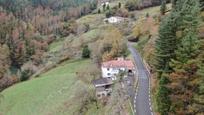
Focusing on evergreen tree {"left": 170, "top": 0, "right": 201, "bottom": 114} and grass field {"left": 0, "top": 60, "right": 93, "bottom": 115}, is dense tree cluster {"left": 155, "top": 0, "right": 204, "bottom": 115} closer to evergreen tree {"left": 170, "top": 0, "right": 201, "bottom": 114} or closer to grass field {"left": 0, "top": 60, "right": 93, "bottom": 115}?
evergreen tree {"left": 170, "top": 0, "right": 201, "bottom": 114}

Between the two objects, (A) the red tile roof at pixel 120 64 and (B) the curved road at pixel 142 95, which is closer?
(B) the curved road at pixel 142 95

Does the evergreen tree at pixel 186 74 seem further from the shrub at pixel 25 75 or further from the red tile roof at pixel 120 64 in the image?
the shrub at pixel 25 75

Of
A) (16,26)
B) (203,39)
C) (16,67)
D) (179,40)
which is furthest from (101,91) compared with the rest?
(16,26)

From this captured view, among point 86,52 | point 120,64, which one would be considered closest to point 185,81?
point 120,64

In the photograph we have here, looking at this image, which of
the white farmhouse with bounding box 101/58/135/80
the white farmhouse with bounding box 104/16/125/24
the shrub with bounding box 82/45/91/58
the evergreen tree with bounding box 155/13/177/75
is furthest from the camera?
the white farmhouse with bounding box 104/16/125/24

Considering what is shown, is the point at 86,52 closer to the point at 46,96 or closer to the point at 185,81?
the point at 46,96

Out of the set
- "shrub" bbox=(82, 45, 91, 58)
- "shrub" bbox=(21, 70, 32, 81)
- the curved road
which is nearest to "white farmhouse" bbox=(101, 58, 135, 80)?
the curved road

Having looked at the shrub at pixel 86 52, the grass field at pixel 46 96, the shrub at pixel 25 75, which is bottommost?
the shrub at pixel 25 75

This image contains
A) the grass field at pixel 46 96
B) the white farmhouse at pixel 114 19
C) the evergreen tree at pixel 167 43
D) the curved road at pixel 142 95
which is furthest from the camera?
the white farmhouse at pixel 114 19

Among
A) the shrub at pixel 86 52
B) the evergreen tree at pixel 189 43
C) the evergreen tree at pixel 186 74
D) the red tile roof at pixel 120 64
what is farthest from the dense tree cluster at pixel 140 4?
the evergreen tree at pixel 186 74
